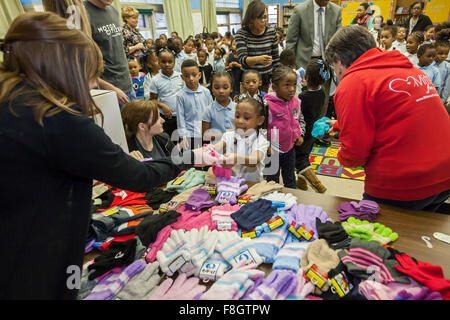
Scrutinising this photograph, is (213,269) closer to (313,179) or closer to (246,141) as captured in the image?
(246,141)

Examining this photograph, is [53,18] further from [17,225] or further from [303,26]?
[303,26]

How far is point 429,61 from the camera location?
383 cm

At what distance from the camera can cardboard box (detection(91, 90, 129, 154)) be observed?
1511mm

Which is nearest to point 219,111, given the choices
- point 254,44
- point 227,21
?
point 254,44

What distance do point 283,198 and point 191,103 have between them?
6.05 ft

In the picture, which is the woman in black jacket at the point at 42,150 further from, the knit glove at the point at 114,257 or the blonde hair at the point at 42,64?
the knit glove at the point at 114,257

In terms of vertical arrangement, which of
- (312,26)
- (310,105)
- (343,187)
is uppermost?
(312,26)

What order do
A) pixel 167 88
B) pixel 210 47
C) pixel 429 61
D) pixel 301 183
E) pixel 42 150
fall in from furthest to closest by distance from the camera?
pixel 210 47, pixel 429 61, pixel 167 88, pixel 301 183, pixel 42 150

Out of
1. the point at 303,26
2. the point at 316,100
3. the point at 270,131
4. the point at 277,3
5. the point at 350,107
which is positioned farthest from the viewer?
the point at 277,3

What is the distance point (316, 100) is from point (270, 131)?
0.90 metres

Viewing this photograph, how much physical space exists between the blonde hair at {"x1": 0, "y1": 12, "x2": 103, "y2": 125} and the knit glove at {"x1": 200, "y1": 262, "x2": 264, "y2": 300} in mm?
778
